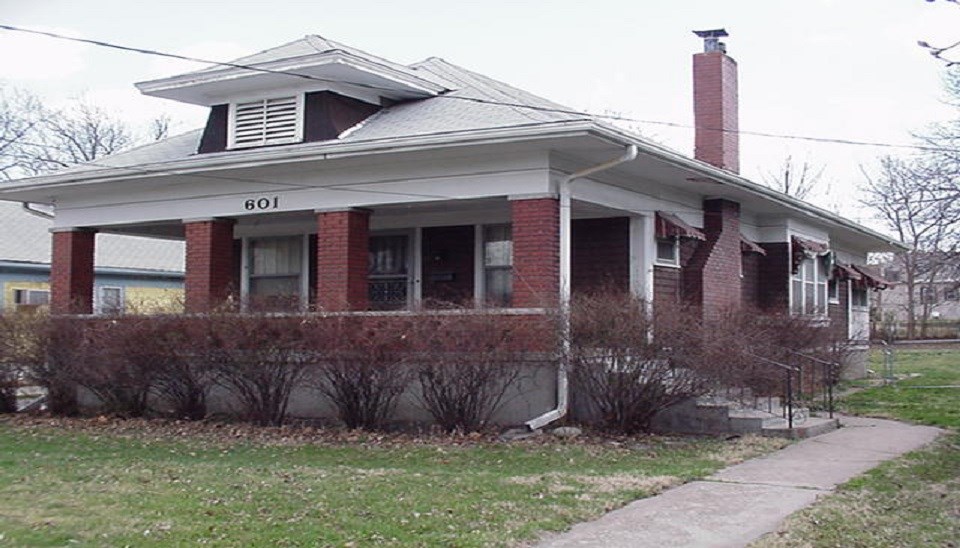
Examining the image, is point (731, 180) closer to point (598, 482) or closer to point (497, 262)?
point (497, 262)

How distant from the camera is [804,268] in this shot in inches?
845

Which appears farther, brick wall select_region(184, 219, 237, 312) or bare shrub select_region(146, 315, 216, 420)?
brick wall select_region(184, 219, 237, 312)

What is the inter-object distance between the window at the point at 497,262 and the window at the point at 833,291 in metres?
10.6

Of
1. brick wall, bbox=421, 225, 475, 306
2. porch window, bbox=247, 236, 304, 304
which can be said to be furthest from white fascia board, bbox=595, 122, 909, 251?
porch window, bbox=247, 236, 304, 304

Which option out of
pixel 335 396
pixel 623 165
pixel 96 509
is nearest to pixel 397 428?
pixel 335 396

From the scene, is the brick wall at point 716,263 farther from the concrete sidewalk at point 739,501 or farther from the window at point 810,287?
the concrete sidewalk at point 739,501

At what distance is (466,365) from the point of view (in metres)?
12.7

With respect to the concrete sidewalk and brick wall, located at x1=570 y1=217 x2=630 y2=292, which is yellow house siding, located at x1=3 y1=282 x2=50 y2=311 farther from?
the concrete sidewalk

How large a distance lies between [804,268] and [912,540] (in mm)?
14586

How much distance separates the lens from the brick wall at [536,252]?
13.2 meters

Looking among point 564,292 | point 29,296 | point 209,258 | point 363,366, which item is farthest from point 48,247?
point 564,292

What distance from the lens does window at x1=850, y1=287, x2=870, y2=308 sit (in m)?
27.3

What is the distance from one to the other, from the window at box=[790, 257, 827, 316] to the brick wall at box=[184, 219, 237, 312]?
33.3 feet

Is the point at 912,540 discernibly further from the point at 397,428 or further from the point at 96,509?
the point at 397,428
